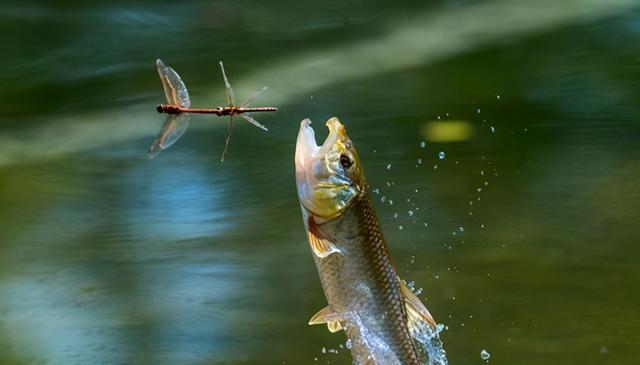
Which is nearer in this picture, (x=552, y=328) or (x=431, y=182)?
(x=552, y=328)

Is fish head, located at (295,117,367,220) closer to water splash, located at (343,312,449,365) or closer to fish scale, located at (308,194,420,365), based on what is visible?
fish scale, located at (308,194,420,365)

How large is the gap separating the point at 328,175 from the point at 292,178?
68.0 inches

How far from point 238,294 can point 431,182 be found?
917 millimetres

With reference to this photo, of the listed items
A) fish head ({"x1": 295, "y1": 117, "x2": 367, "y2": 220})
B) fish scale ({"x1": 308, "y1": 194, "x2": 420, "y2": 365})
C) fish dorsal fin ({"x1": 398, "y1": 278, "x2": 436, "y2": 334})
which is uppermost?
fish head ({"x1": 295, "y1": 117, "x2": 367, "y2": 220})

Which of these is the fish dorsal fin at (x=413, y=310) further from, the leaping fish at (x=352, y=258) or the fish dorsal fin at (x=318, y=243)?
the fish dorsal fin at (x=318, y=243)

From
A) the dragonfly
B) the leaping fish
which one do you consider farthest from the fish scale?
the dragonfly

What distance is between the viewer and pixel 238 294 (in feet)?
9.98

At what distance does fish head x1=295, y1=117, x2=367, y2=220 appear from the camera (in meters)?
1.98

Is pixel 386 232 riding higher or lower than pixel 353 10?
lower

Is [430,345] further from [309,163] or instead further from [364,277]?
[309,163]

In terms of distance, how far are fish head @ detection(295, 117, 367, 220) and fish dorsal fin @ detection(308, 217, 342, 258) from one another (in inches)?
1.0

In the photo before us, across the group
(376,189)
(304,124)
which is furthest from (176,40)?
(304,124)

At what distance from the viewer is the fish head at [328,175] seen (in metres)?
1.98

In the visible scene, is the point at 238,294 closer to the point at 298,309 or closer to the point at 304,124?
the point at 298,309
